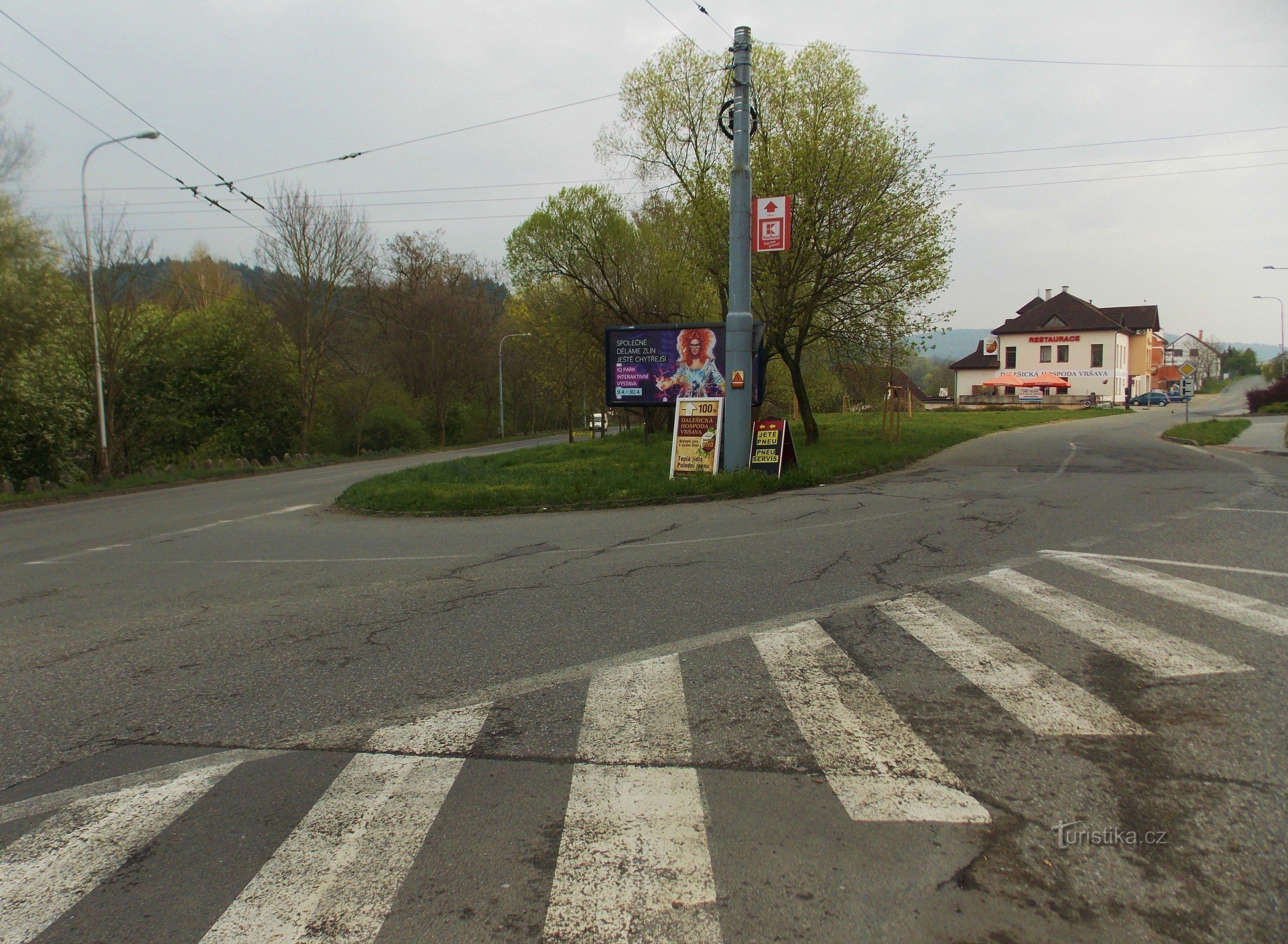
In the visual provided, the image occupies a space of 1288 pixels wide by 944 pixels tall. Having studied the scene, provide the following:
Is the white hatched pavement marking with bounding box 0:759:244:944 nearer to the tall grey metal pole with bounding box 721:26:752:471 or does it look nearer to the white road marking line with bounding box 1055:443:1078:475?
the tall grey metal pole with bounding box 721:26:752:471

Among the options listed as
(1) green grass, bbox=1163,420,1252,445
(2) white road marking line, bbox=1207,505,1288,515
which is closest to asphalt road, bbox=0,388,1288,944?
(2) white road marking line, bbox=1207,505,1288,515

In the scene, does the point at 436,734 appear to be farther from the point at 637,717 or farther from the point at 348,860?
the point at 348,860

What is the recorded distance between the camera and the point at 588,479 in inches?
655

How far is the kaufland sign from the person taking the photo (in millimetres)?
15250

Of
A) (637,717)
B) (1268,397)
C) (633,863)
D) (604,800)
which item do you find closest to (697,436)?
(637,717)

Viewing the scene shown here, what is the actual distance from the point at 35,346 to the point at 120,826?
22989 millimetres

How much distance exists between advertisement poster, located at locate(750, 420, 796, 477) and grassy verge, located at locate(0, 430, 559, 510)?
Result: 1739cm

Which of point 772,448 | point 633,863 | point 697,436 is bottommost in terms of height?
point 633,863

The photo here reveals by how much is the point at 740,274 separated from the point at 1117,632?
37.7 ft

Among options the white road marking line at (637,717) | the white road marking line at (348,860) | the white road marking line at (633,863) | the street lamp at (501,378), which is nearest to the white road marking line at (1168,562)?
the white road marking line at (637,717)

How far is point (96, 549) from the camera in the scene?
11.2 metres

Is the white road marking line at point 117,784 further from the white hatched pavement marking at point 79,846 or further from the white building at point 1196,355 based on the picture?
the white building at point 1196,355

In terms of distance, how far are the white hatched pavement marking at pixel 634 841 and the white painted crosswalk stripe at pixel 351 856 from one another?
0.58 meters

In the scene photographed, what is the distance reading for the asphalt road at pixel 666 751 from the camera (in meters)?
2.64
